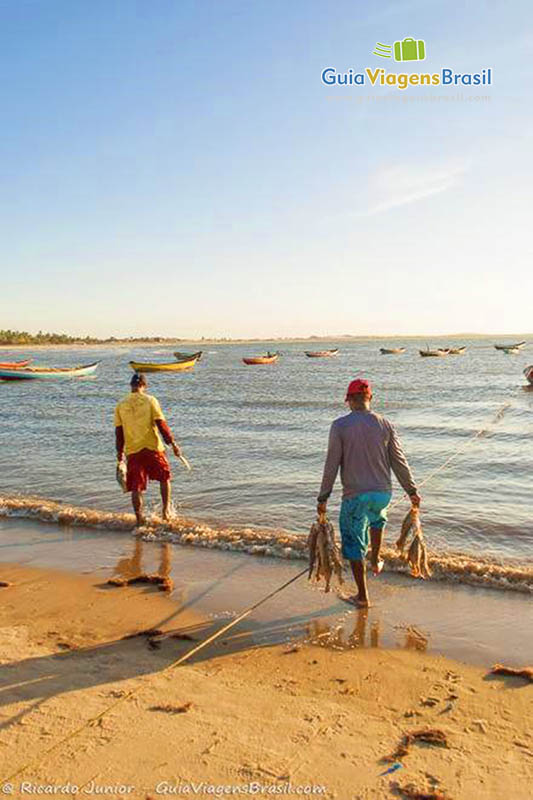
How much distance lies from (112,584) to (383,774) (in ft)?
11.5

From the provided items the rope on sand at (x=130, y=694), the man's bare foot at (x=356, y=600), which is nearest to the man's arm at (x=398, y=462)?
the man's bare foot at (x=356, y=600)

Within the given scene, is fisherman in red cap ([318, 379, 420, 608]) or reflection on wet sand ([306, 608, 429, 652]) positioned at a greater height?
fisherman in red cap ([318, 379, 420, 608])

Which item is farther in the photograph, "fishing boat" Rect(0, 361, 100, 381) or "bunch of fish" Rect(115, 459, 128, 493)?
"fishing boat" Rect(0, 361, 100, 381)

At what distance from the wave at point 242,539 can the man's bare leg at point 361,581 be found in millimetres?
979

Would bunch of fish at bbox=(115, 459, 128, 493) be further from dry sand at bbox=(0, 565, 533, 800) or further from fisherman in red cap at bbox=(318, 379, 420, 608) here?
fisherman in red cap at bbox=(318, 379, 420, 608)

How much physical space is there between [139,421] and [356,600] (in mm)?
3368

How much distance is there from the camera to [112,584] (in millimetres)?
5875

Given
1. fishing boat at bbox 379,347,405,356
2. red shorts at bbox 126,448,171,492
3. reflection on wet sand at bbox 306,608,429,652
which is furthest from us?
fishing boat at bbox 379,347,405,356

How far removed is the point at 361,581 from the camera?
521 centimetres

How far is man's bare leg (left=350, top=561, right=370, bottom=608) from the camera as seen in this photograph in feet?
16.9

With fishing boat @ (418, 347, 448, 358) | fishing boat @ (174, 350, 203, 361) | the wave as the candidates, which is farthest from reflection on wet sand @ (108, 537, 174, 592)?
fishing boat @ (418, 347, 448, 358)

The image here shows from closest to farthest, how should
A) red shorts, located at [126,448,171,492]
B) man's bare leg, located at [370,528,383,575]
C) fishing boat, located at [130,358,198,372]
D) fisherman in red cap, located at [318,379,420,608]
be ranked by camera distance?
1. fisherman in red cap, located at [318,379,420,608]
2. man's bare leg, located at [370,528,383,575]
3. red shorts, located at [126,448,171,492]
4. fishing boat, located at [130,358,198,372]

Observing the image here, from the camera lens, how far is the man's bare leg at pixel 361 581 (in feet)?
16.9

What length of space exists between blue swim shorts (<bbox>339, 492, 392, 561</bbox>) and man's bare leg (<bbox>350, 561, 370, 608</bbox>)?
0.33 feet
